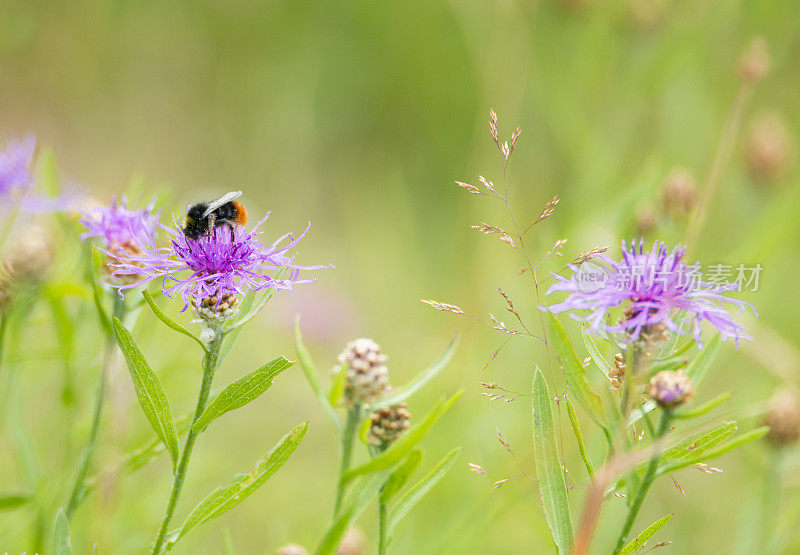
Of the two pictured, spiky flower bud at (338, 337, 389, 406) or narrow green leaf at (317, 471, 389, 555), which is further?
spiky flower bud at (338, 337, 389, 406)

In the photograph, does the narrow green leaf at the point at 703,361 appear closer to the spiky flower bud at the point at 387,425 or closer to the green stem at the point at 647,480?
the green stem at the point at 647,480

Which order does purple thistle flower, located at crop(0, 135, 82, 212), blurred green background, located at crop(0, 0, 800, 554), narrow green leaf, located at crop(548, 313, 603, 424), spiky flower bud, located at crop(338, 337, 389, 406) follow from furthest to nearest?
blurred green background, located at crop(0, 0, 800, 554), purple thistle flower, located at crop(0, 135, 82, 212), spiky flower bud, located at crop(338, 337, 389, 406), narrow green leaf, located at crop(548, 313, 603, 424)

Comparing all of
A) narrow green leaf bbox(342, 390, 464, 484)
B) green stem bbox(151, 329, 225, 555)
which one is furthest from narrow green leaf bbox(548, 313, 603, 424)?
green stem bbox(151, 329, 225, 555)

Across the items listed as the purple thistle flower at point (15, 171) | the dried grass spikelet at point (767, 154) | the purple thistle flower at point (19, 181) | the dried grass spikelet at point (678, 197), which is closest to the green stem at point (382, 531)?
the purple thistle flower at point (19, 181)

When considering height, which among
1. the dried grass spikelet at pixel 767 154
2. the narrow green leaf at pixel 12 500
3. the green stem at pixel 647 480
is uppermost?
the dried grass spikelet at pixel 767 154

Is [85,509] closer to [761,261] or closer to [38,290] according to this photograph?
[38,290]

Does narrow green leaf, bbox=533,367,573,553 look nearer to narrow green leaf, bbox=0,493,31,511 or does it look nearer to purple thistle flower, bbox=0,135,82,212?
narrow green leaf, bbox=0,493,31,511
